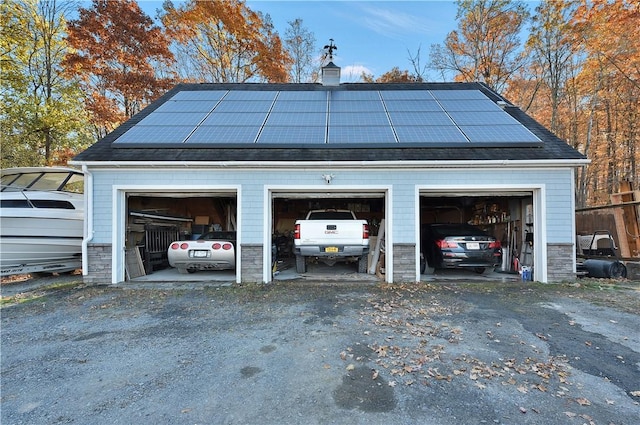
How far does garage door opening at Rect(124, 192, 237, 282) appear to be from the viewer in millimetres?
7469

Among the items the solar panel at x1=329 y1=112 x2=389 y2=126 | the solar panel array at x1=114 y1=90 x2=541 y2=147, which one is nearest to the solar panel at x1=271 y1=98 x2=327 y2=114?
the solar panel array at x1=114 y1=90 x2=541 y2=147

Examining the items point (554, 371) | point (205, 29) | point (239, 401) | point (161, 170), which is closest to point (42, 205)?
point (161, 170)

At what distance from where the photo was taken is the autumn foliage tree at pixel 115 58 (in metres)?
14.5

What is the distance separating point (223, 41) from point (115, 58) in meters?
5.77

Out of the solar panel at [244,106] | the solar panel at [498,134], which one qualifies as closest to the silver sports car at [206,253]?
the solar panel at [244,106]

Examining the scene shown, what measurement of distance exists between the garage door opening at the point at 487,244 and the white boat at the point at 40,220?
28.3ft

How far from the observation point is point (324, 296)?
6.00 meters

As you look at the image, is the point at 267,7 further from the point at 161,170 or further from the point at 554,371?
the point at 554,371

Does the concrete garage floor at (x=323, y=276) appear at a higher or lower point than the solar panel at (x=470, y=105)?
lower

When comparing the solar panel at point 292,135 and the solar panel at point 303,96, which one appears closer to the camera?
the solar panel at point 292,135

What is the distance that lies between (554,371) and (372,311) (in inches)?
96.7

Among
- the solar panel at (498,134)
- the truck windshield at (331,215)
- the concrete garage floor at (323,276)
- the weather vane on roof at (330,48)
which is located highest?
the weather vane on roof at (330,48)

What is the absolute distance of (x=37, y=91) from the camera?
14453mm

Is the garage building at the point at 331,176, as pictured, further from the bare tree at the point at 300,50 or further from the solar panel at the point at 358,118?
the bare tree at the point at 300,50
